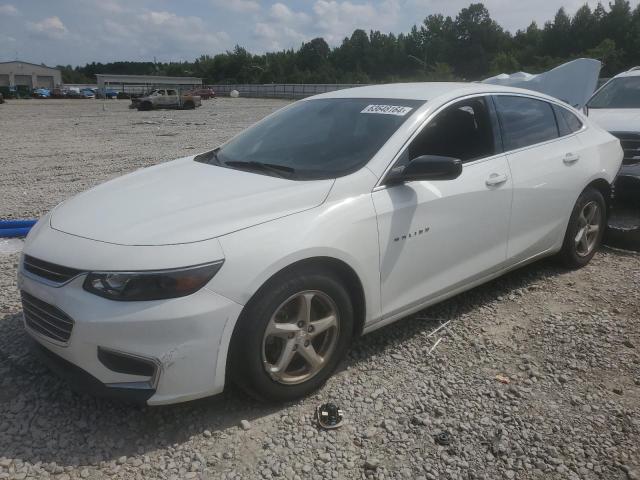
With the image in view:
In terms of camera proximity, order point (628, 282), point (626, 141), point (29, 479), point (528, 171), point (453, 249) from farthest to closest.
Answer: point (626, 141)
point (628, 282)
point (528, 171)
point (453, 249)
point (29, 479)

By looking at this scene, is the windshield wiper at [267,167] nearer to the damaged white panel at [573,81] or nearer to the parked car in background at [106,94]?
the damaged white panel at [573,81]

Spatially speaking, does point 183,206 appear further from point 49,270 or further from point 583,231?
point 583,231

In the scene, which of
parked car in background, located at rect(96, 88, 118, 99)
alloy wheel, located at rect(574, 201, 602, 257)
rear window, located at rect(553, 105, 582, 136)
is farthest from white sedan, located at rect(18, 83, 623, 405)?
parked car in background, located at rect(96, 88, 118, 99)

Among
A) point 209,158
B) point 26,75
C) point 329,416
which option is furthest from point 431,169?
point 26,75

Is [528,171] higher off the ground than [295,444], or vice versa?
[528,171]

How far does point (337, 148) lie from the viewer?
3416 millimetres

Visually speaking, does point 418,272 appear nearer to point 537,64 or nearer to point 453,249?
point 453,249

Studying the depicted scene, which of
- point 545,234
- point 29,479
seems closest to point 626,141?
point 545,234

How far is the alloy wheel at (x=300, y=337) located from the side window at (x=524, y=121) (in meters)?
1.92

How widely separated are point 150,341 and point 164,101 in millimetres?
38097

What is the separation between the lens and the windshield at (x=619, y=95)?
7.40 metres

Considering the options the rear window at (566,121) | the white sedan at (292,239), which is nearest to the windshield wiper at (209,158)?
the white sedan at (292,239)

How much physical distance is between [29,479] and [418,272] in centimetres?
220

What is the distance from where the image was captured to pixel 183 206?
2.87 meters
